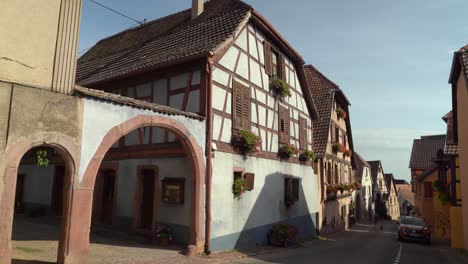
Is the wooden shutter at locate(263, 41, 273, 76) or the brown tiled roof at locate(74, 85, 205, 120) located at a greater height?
the wooden shutter at locate(263, 41, 273, 76)

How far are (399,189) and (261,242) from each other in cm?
6885

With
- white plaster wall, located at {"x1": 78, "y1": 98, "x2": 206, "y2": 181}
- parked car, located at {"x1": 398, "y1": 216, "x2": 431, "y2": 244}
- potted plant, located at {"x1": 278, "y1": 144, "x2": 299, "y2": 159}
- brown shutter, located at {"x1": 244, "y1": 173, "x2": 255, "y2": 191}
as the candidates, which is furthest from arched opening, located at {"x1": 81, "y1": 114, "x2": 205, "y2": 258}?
parked car, located at {"x1": 398, "y1": 216, "x2": 431, "y2": 244}

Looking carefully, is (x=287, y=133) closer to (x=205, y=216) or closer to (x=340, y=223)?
(x=205, y=216)

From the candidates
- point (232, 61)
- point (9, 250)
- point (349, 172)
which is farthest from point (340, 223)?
point (9, 250)

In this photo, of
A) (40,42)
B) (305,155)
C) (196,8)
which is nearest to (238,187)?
(305,155)

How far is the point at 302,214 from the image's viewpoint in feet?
61.1

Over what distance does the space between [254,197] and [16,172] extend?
29.2 ft

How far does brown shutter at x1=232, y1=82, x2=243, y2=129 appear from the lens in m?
13.1

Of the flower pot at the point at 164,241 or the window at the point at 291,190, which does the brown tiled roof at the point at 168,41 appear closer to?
the flower pot at the point at 164,241

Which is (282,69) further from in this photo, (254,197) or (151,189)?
(151,189)

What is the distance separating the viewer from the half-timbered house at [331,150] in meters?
22.3

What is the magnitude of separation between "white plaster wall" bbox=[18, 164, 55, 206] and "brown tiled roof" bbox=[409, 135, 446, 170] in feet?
116

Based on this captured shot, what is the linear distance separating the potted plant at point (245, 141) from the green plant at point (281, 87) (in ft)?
12.3

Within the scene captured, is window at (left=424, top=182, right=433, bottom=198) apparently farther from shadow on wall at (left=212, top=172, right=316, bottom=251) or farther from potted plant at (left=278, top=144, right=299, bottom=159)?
potted plant at (left=278, top=144, right=299, bottom=159)
